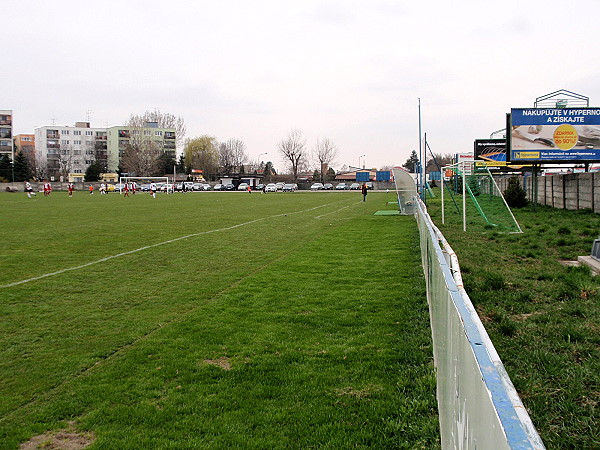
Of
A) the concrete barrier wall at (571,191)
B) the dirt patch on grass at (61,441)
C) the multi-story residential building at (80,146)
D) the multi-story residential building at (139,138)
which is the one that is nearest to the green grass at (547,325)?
the dirt patch on grass at (61,441)

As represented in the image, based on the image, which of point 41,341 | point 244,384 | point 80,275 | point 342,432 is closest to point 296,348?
point 244,384

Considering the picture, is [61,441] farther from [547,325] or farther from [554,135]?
[554,135]

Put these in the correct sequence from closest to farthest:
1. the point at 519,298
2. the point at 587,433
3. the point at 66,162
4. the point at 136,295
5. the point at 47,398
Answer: the point at 587,433 → the point at 47,398 → the point at 519,298 → the point at 136,295 → the point at 66,162

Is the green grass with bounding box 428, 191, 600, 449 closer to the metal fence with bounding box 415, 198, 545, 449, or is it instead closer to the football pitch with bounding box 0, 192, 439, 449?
the football pitch with bounding box 0, 192, 439, 449

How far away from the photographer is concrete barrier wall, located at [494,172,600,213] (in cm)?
2048

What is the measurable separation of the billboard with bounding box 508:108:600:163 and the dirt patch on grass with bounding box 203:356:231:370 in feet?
69.6

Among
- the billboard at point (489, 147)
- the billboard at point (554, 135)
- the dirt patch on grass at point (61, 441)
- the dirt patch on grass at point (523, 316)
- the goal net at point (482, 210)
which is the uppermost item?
the billboard at point (489, 147)

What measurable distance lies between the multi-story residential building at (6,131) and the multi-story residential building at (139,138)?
78.8 ft

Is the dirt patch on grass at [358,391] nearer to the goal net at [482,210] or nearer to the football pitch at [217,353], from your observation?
the football pitch at [217,353]

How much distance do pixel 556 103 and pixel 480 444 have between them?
106 feet

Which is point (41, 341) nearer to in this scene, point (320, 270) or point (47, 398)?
point (47, 398)

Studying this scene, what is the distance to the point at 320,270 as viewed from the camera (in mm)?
10953

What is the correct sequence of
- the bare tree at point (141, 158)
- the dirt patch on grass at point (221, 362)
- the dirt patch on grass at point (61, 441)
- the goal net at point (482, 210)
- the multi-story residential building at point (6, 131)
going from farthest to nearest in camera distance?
the multi-story residential building at point (6, 131) < the bare tree at point (141, 158) < the goal net at point (482, 210) < the dirt patch on grass at point (221, 362) < the dirt patch on grass at point (61, 441)

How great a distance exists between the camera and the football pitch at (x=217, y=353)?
4043 mm
